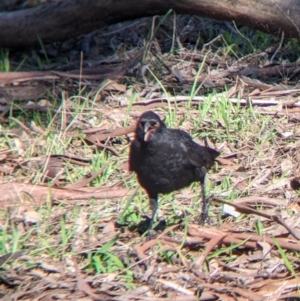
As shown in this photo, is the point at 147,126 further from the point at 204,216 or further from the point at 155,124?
the point at 204,216

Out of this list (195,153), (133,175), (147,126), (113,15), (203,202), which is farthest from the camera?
(113,15)

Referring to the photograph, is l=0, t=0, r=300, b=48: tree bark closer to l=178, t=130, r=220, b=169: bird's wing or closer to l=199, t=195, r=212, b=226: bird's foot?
l=178, t=130, r=220, b=169: bird's wing

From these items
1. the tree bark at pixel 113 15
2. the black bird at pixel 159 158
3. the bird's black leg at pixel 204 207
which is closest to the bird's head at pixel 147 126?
the black bird at pixel 159 158

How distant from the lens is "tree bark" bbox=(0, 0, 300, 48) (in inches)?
264

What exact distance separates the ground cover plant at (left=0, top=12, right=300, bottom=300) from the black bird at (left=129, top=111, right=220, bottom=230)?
0.92 feet

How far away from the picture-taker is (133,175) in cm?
575

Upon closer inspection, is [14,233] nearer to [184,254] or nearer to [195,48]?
[184,254]

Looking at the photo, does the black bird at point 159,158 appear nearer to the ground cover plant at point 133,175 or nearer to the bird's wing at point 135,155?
the bird's wing at point 135,155

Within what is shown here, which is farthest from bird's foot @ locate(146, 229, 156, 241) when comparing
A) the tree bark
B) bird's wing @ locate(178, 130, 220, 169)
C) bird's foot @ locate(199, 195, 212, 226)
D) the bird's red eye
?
the tree bark

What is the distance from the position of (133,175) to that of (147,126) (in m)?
1.05

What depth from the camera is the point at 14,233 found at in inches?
190

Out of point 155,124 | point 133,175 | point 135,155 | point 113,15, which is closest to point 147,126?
point 155,124

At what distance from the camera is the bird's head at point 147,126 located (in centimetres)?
475

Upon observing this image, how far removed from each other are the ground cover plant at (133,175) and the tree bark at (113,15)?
0.28m
